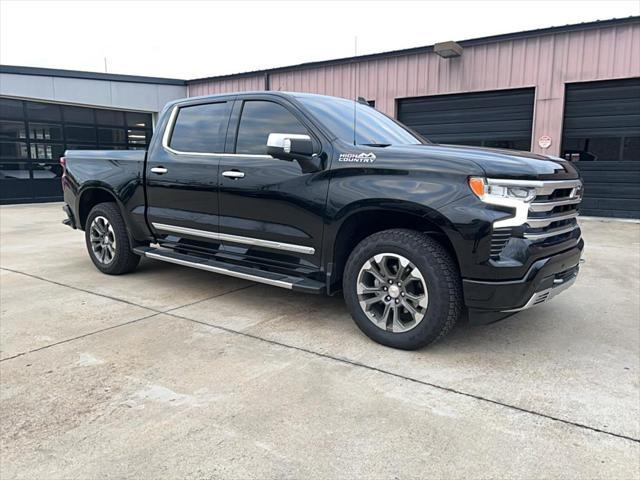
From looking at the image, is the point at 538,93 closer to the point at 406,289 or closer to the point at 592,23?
the point at 592,23

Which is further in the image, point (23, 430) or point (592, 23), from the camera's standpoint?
point (592, 23)

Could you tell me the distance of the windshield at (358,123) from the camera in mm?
3914

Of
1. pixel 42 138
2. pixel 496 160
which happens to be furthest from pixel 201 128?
pixel 42 138

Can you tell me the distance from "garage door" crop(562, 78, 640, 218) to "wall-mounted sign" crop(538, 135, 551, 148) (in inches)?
16.2

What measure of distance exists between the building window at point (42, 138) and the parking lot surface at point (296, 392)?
39.4 feet

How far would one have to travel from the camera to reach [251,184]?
409 cm

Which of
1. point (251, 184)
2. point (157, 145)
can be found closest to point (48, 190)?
point (157, 145)

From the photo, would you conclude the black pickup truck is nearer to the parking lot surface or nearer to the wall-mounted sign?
the parking lot surface

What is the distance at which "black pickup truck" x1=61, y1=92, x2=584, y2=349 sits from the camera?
3.08 m

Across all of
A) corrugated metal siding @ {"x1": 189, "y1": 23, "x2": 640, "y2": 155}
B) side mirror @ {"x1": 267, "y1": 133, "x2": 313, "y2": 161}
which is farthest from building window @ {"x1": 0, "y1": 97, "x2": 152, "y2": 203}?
side mirror @ {"x1": 267, "y1": 133, "x2": 313, "y2": 161}

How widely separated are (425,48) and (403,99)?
1436 millimetres

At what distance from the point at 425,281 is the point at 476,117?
10.6m

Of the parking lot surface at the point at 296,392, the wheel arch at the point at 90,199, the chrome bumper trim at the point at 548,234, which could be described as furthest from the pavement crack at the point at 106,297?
the chrome bumper trim at the point at 548,234

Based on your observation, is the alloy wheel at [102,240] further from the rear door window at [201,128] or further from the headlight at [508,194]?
the headlight at [508,194]
